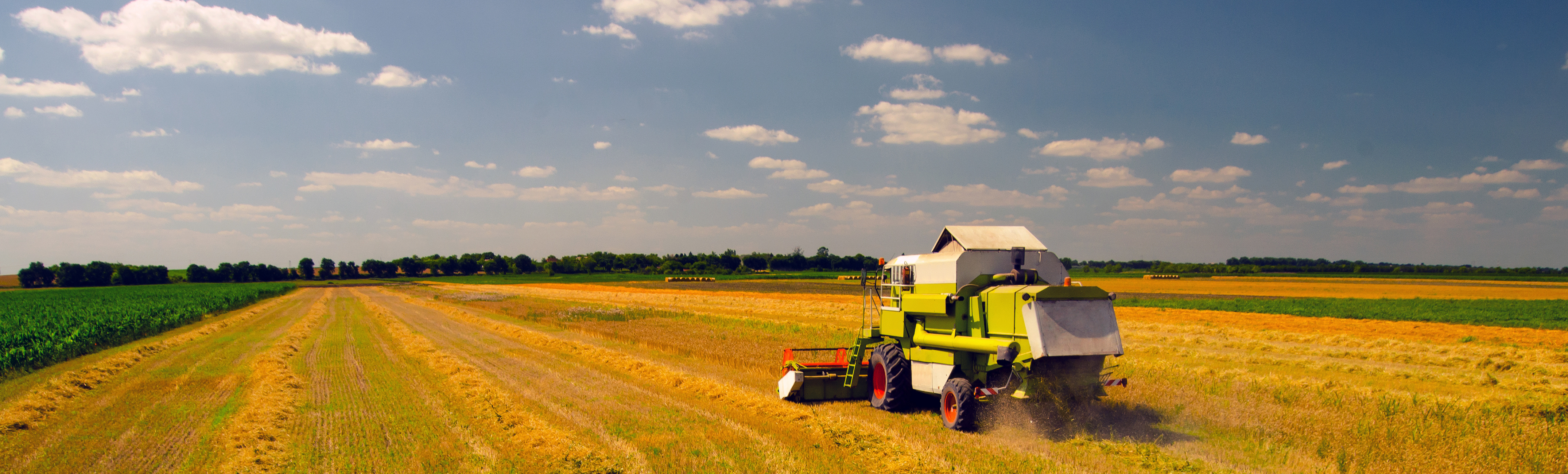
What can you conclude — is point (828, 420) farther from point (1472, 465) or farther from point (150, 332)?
point (150, 332)

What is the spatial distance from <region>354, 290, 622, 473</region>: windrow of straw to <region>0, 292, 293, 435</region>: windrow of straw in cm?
589

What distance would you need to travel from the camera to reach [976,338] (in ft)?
29.2

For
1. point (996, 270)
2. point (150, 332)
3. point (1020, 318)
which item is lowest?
point (150, 332)

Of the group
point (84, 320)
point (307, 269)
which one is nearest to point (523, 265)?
point (307, 269)

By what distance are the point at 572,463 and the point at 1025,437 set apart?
18.2 feet

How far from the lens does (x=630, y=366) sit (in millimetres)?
15531

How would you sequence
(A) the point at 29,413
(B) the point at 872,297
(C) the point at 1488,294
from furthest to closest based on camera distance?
(C) the point at 1488,294 < (B) the point at 872,297 < (A) the point at 29,413

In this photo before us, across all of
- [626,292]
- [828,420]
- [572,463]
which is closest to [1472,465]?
[828,420]

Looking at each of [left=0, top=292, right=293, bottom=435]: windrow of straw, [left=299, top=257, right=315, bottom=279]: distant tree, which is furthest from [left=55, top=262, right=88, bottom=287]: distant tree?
[left=0, top=292, right=293, bottom=435]: windrow of straw

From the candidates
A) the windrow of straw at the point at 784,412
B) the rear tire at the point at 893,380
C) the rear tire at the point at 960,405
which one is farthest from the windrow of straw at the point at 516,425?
the rear tire at the point at 893,380

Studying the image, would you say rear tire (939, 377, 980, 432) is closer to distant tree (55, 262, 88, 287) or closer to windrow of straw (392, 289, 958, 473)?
windrow of straw (392, 289, 958, 473)

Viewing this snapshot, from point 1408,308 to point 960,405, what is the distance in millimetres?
44001

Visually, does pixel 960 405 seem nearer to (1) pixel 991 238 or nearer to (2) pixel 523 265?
(1) pixel 991 238

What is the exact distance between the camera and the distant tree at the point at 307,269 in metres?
151
